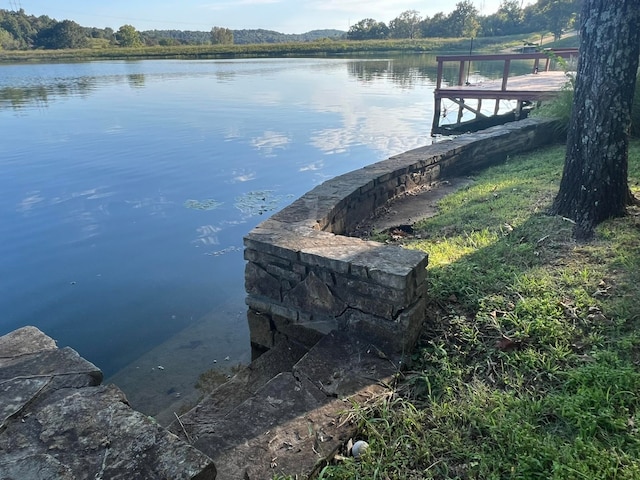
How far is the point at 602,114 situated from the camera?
3.55 metres

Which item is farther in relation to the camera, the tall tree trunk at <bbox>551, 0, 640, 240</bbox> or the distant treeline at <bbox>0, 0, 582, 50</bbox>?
the distant treeline at <bbox>0, 0, 582, 50</bbox>

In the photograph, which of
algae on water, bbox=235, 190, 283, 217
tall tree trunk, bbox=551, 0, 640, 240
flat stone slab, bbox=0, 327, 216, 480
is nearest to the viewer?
flat stone slab, bbox=0, 327, 216, 480


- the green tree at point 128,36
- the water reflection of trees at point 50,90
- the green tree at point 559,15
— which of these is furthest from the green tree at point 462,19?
the water reflection of trees at point 50,90

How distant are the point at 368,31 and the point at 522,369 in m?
88.9

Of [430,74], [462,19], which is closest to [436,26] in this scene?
[462,19]

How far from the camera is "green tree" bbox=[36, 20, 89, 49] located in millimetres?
62906

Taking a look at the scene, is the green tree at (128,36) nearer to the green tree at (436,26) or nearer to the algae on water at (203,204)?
the green tree at (436,26)

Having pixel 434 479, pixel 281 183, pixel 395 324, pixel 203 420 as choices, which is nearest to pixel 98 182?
pixel 281 183

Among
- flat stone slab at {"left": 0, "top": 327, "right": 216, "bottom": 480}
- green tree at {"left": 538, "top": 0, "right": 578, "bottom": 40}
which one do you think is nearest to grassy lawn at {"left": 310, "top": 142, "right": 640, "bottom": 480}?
flat stone slab at {"left": 0, "top": 327, "right": 216, "bottom": 480}

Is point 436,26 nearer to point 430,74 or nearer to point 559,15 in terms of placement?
point 559,15

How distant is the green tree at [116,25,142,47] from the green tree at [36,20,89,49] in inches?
231

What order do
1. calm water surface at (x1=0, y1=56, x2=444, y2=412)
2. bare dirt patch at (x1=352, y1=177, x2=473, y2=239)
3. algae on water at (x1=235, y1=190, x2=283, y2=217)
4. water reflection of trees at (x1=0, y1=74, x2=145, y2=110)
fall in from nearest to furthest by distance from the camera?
calm water surface at (x1=0, y1=56, x2=444, y2=412) → bare dirt patch at (x1=352, y1=177, x2=473, y2=239) → algae on water at (x1=235, y1=190, x2=283, y2=217) → water reflection of trees at (x1=0, y1=74, x2=145, y2=110)

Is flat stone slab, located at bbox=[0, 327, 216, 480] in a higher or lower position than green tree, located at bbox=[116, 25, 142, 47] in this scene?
lower

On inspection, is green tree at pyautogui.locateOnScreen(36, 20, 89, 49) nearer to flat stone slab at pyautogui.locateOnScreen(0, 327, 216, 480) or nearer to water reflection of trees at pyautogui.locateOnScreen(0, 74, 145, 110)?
water reflection of trees at pyautogui.locateOnScreen(0, 74, 145, 110)
